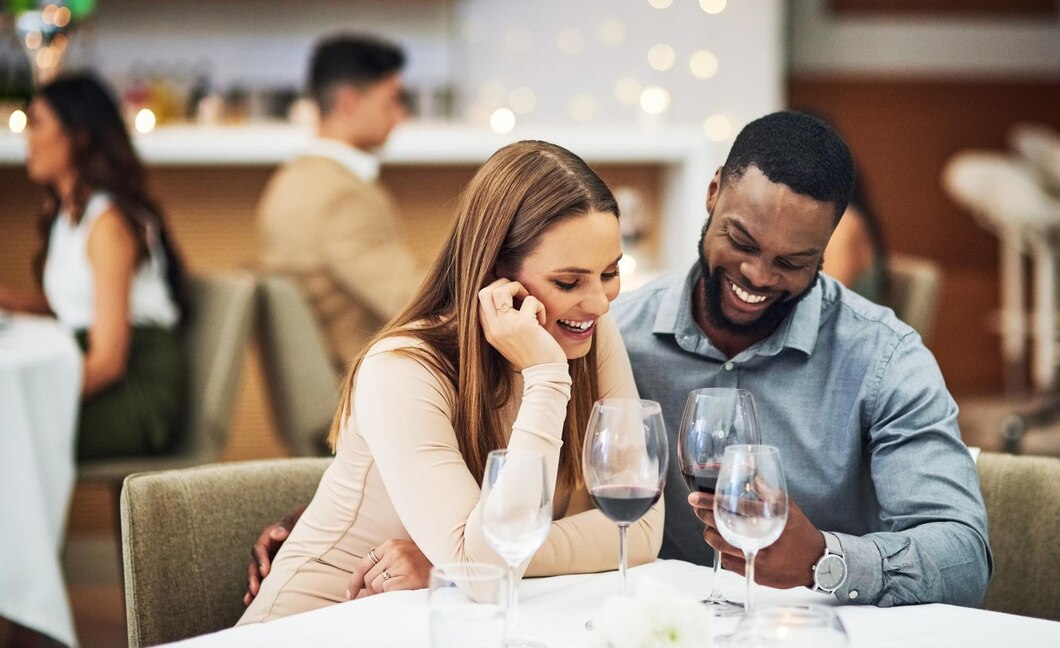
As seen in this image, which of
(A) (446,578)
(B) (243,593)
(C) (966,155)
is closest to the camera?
(A) (446,578)

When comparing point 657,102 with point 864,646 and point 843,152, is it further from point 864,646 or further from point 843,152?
point 864,646

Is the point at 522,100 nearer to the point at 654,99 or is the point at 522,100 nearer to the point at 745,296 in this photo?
the point at 654,99

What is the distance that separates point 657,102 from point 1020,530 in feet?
12.0

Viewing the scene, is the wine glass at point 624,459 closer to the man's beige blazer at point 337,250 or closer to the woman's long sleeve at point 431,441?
the woman's long sleeve at point 431,441

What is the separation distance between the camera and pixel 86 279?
131 inches

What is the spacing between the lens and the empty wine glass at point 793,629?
0.91 m

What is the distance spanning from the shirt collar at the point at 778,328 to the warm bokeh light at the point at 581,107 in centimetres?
341

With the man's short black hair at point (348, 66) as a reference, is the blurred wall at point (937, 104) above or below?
below

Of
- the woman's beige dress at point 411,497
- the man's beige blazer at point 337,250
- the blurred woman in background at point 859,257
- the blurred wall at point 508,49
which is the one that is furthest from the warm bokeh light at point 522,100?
the woman's beige dress at point 411,497

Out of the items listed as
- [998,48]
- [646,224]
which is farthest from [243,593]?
[998,48]

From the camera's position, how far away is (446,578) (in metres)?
1.01

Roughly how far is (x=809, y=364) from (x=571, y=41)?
3727 mm

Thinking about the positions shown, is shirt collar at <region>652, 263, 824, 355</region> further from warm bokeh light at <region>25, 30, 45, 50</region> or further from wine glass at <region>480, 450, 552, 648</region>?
warm bokeh light at <region>25, 30, 45, 50</region>

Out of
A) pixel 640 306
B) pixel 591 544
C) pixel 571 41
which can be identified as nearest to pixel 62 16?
Answer: pixel 571 41
